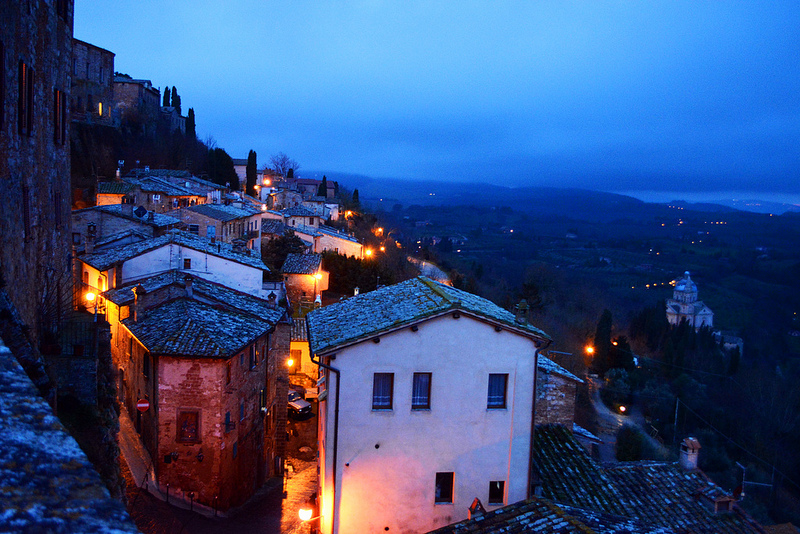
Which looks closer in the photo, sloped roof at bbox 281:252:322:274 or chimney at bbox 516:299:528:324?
chimney at bbox 516:299:528:324

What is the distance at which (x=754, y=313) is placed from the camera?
70.3 meters

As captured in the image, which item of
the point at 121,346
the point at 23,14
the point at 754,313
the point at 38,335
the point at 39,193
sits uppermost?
the point at 23,14

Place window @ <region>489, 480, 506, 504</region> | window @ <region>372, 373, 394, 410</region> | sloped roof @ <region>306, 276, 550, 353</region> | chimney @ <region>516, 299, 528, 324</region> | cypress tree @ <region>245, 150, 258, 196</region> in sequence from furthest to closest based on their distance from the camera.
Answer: cypress tree @ <region>245, 150, 258, 196</region> → chimney @ <region>516, 299, 528, 324</region> → window @ <region>489, 480, 506, 504</region> → window @ <region>372, 373, 394, 410</region> → sloped roof @ <region>306, 276, 550, 353</region>

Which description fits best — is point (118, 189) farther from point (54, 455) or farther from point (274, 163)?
point (274, 163)

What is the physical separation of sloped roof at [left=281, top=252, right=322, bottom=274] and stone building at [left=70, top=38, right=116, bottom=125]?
29.7 m

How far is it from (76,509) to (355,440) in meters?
9.12

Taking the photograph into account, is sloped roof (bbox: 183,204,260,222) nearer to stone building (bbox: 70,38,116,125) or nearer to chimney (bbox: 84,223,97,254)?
chimney (bbox: 84,223,97,254)

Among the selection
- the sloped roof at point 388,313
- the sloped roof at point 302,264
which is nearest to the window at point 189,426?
the sloped roof at point 388,313

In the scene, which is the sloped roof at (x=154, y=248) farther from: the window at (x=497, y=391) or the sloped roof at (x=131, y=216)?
the window at (x=497, y=391)

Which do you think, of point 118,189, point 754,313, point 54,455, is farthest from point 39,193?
point 754,313

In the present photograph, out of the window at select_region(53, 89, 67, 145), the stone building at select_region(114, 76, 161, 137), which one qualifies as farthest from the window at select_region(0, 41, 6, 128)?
the stone building at select_region(114, 76, 161, 137)

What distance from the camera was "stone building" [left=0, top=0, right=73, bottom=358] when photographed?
880 cm

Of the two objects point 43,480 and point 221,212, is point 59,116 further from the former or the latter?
point 221,212

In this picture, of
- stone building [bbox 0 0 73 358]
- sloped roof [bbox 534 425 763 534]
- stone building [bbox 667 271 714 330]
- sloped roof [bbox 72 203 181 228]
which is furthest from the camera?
stone building [bbox 667 271 714 330]
